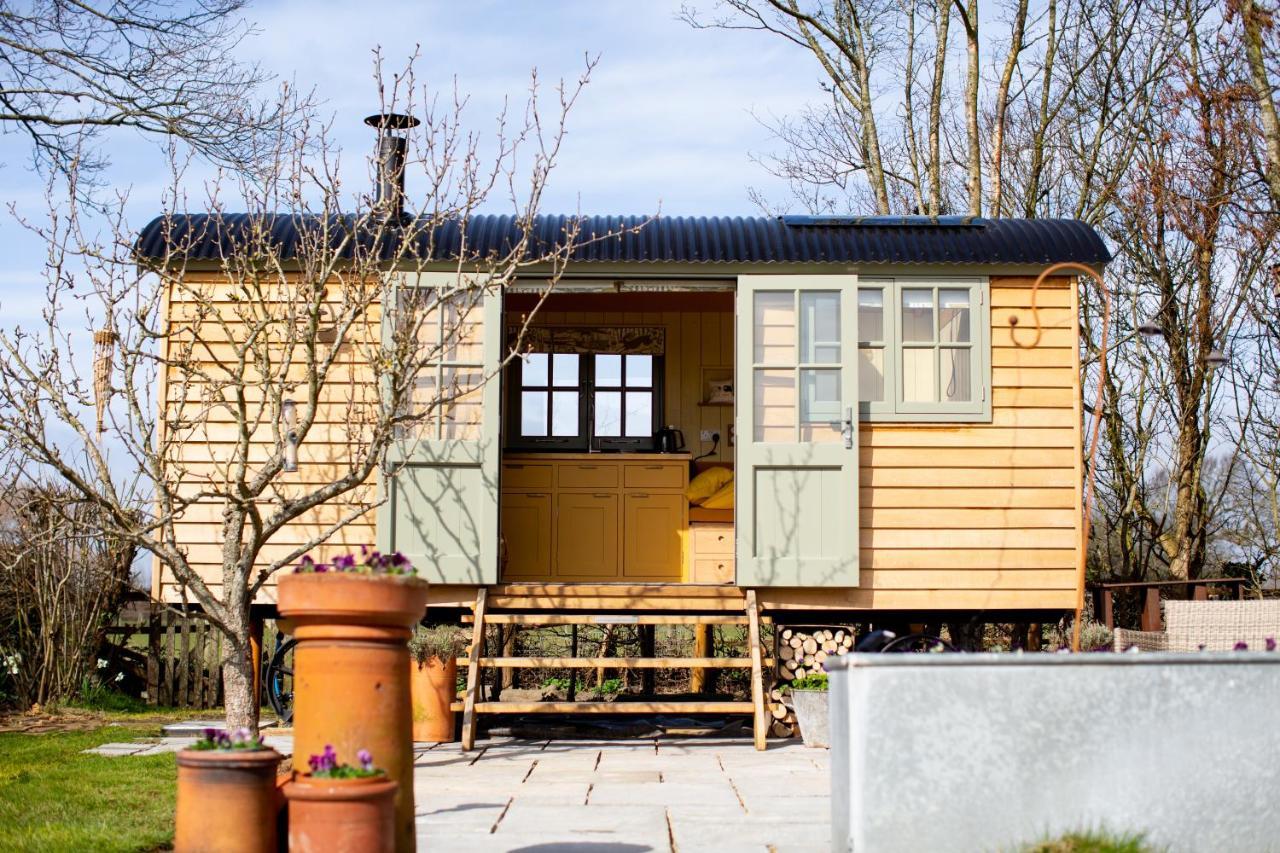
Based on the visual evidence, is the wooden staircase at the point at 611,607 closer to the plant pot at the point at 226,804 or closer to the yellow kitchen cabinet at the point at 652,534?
the yellow kitchen cabinet at the point at 652,534

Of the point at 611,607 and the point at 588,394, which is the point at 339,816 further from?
the point at 588,394

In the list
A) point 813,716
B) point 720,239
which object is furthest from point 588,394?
point 813,716

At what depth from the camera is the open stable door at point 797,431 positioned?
8094mm

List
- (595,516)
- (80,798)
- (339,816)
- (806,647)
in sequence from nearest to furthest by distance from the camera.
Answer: (339,816) → (80,798) → (806,647) → (595,516)

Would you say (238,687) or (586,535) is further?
(586,535)

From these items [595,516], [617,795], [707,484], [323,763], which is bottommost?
[617,795]

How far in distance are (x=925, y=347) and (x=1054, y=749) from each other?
15.4 ft

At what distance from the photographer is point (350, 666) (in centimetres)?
372

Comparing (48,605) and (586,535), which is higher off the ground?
(586,535)

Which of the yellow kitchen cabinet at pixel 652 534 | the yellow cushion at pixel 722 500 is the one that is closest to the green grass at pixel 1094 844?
the yellow cushion at pixel 722 500

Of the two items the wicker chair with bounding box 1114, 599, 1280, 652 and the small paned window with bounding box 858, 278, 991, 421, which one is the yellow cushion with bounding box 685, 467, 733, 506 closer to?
the small paned window with bounding box 858, 278, 991, 421

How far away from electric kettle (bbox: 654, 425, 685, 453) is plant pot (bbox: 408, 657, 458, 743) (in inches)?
113

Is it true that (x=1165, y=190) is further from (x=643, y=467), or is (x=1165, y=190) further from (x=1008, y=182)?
(x=643, y=467)

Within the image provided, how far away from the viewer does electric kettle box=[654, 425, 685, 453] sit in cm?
1019
